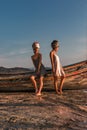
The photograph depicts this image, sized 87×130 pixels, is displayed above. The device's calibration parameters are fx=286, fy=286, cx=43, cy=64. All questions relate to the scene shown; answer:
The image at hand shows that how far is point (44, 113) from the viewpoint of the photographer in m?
6.72

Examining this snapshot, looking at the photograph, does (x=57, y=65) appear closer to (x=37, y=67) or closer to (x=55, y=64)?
(x=55, y=64)

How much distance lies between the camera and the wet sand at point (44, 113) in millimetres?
5875

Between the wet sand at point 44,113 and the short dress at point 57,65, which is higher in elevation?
the short dress at point 57,65

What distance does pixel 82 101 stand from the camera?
28.5 ft

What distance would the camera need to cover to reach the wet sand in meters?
5.88

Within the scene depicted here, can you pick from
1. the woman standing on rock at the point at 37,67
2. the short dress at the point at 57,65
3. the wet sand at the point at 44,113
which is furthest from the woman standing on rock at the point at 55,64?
the wet sand at the point at 44,113

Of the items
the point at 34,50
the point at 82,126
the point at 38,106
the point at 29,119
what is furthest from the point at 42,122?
the point at 34,50

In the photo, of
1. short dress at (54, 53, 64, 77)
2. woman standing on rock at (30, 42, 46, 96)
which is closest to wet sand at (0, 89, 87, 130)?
woman standing on rock at (30, 42, 46, 96)

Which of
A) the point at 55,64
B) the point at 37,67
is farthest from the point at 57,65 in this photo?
the point at 37,67

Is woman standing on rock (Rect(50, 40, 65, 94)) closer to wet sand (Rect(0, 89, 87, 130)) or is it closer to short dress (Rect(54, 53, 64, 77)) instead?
short dress (Rect(54, 53, 64, 77))

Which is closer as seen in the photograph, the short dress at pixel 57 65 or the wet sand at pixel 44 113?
the wet sand at pixel 44 113

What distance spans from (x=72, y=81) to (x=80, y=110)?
9.72 feet

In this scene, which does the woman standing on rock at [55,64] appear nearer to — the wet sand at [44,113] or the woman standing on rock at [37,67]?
the woman standing on rock at [37,67]

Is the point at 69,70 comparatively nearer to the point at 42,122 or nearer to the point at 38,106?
the point at 38,106
